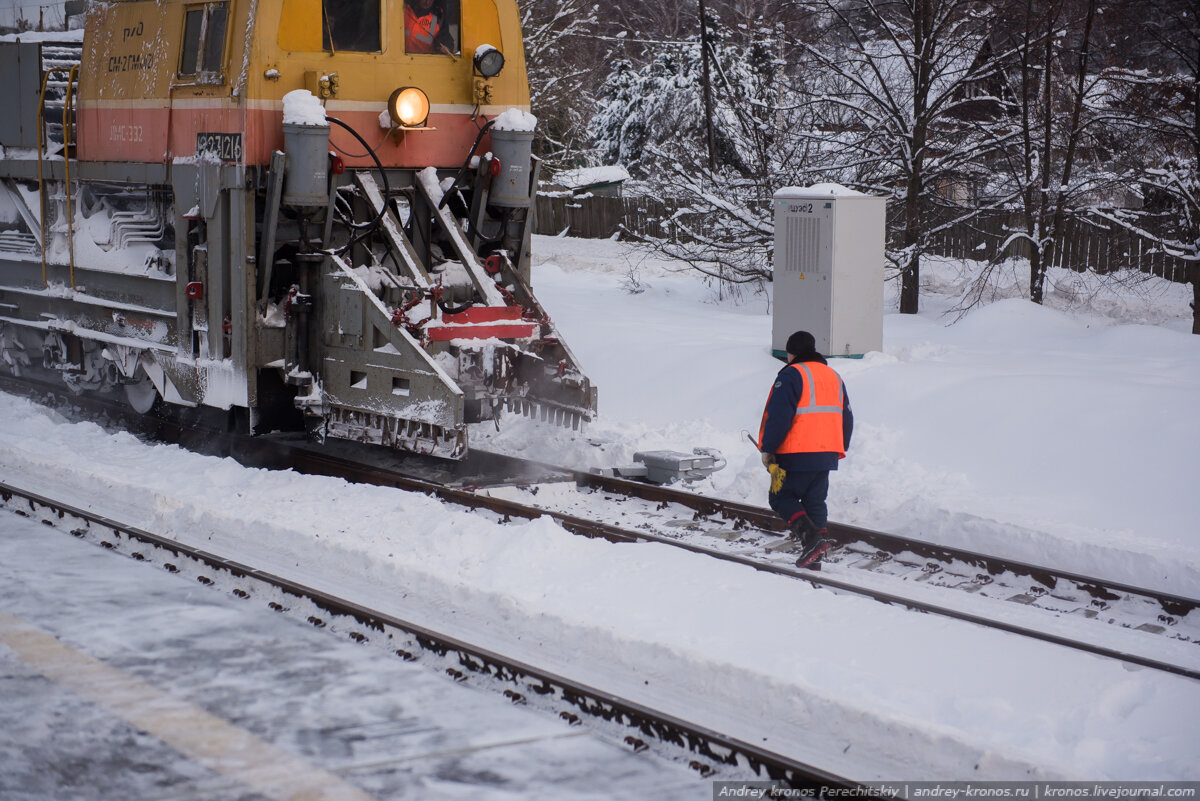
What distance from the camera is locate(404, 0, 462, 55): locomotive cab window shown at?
9984 millimetres

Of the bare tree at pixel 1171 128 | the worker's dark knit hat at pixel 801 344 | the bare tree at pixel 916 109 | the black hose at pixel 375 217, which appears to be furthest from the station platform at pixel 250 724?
the bare tree at pixel 1171 128

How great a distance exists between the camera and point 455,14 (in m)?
10.3

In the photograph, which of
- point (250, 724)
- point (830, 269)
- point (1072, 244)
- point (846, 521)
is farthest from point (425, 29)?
point (1072, 244)

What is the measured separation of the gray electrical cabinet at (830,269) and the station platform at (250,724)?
24.7 feet

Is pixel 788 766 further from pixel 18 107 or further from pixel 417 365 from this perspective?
pixel 18 107

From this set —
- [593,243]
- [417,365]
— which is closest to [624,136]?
[593,243]

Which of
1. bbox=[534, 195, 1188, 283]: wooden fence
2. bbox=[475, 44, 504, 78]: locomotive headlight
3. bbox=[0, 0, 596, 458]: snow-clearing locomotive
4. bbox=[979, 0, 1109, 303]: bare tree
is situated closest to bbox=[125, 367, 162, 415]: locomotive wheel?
bbox=[0, 0, 596, 458]: snow-clearing locomotive

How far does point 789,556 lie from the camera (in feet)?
25.3

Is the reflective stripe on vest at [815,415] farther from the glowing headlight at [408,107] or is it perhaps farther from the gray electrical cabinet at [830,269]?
the gray electrical cabinet at [830,269]

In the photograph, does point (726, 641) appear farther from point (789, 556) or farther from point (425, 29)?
point (425, 29)

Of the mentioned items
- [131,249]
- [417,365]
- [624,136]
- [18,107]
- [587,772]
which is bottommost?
[587,772]

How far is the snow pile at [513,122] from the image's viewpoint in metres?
10.1

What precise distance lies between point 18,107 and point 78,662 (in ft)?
26.4

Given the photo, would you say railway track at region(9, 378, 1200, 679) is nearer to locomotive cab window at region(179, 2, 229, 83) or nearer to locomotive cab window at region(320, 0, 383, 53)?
locomotive cab window at region(179, 2, 229, 83)
